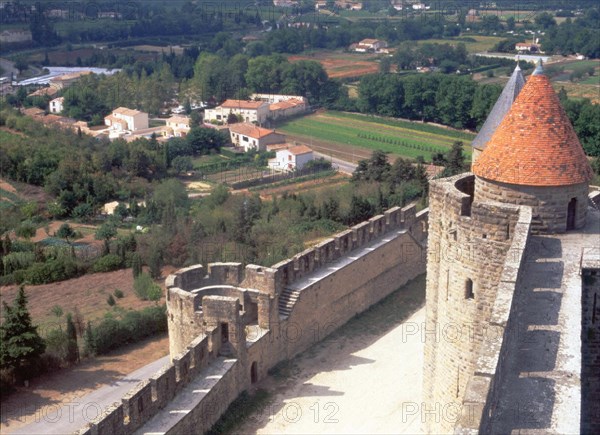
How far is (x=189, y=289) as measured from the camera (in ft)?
63.0

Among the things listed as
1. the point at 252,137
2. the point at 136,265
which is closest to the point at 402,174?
the point at 136,265

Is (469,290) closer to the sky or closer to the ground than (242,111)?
closer to the sky

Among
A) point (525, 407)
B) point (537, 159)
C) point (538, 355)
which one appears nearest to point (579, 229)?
point (537, 159)

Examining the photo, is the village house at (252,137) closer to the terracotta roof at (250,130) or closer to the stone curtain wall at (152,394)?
the terracotta roof at (250,130)

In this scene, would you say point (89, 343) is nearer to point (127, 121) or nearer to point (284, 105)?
point (127, 121)

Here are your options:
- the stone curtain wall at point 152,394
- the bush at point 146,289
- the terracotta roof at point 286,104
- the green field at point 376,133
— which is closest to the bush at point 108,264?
the bush at point 146,289

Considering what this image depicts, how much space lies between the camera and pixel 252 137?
59500mm

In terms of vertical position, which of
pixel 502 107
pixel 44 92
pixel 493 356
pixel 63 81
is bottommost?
pixel 44 92

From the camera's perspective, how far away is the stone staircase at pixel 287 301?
19.5 meters

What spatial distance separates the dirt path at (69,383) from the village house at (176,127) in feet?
144

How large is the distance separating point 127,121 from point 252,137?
1277cm

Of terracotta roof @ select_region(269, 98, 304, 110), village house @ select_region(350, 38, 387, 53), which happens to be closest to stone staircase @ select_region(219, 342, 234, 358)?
→ terracotta roof @ select_region(269, 98, 304, 110)

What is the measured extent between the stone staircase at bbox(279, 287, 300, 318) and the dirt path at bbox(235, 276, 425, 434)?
1.17m

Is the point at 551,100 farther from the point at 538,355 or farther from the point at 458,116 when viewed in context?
the point at 458,116
